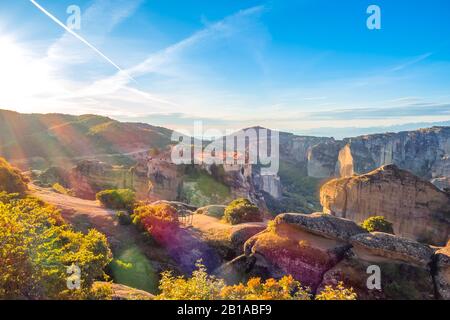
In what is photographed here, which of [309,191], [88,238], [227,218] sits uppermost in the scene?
[88,238]

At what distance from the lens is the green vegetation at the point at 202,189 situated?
5109 centimetres

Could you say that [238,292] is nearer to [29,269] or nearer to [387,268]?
[29,269]

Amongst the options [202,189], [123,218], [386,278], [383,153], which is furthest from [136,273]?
[383,153]

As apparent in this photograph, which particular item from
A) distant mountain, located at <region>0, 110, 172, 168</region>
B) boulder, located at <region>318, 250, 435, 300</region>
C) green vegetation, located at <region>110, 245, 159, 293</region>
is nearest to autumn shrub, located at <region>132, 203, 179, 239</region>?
green vegetation, located at <region>110, 245, 159, 293</region>

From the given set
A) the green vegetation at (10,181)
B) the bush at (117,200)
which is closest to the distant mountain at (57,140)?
the green vegetation at (10,181)

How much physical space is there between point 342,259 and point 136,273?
13874mm

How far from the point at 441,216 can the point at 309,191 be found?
7535 cm

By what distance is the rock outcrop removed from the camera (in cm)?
1761

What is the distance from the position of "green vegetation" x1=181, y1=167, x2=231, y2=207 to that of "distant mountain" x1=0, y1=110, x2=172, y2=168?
61799mm

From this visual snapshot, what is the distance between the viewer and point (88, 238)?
49.2 feet

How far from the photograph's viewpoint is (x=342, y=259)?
65.5 feet
